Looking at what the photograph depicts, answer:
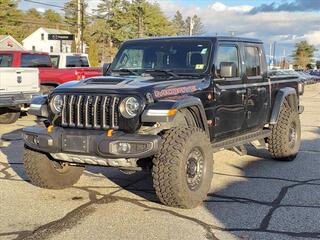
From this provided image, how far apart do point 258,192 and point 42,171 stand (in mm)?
2674

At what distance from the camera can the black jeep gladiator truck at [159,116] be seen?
5457 millimetres

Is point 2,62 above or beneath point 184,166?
above

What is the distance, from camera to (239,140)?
7309 millimetres

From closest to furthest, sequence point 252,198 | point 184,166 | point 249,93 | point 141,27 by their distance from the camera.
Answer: point 184,166, point 252,198, point 249,93, point 141,27

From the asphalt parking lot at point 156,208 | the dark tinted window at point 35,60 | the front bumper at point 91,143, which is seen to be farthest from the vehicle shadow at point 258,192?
the dark tinted window at point 35,60

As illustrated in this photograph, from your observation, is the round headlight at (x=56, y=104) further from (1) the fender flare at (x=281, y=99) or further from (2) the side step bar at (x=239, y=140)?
(1) the fender flare at (x=281, y=99)

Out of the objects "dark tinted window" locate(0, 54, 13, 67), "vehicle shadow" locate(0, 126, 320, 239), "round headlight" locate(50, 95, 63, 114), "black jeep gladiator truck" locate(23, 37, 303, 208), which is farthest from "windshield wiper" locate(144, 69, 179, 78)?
"dark tinted window" locate(0, 54, 13, 67)

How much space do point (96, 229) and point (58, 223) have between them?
0.45 meters

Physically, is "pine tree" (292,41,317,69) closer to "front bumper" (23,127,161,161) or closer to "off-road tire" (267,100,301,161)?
"off-road tire" (267,100,301,161)

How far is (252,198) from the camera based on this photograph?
20.5ft

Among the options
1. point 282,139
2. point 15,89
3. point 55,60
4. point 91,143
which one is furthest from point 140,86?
point 55,60

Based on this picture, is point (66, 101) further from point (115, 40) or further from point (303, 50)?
point (303, 50)

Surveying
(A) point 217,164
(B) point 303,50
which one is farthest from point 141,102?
(B) point 303,50

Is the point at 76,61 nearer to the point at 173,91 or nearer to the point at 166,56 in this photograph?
the point at 166,56
